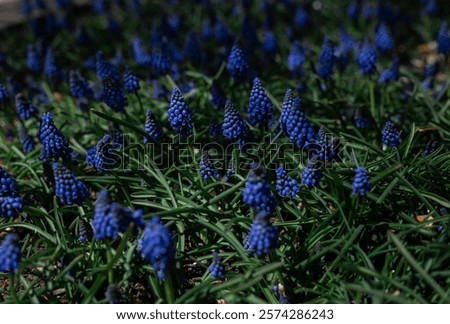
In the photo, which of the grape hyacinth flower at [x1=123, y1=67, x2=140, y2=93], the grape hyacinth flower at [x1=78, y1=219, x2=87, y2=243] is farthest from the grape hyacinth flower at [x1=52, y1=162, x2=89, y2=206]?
the grape hyacinth flower at [x1=123, y1=67, x2=140, y2=93]

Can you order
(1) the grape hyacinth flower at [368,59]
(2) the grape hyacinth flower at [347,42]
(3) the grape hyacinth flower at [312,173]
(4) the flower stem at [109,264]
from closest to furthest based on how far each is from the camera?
(4) the flower stem at [109,264] < (3) the grape hyacinth flower at [312,173] < (1) the grape hyacinth flower at [368,59] < (2) the grape hyacinth flower at [347,42]

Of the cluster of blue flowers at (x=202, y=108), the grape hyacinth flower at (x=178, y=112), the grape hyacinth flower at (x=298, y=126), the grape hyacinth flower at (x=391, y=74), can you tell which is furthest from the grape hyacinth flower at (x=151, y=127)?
the grape hyacinth flower at (x=391, y=74)

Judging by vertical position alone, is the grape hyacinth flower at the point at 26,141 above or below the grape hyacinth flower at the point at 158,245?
below

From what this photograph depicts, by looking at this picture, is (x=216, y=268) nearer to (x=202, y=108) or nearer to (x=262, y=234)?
(x=262, y=234)

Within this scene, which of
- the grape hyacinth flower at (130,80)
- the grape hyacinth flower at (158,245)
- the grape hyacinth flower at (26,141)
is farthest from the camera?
the grape hyacinth flower at (26,141)

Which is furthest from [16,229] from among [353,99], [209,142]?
[353,99]

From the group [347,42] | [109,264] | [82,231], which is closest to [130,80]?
[82,231]

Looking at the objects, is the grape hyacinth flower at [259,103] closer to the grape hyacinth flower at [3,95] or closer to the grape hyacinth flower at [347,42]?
the grape hyacinth flower at [3,95]

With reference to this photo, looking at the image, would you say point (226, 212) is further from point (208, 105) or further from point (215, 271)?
point (208, 105)
